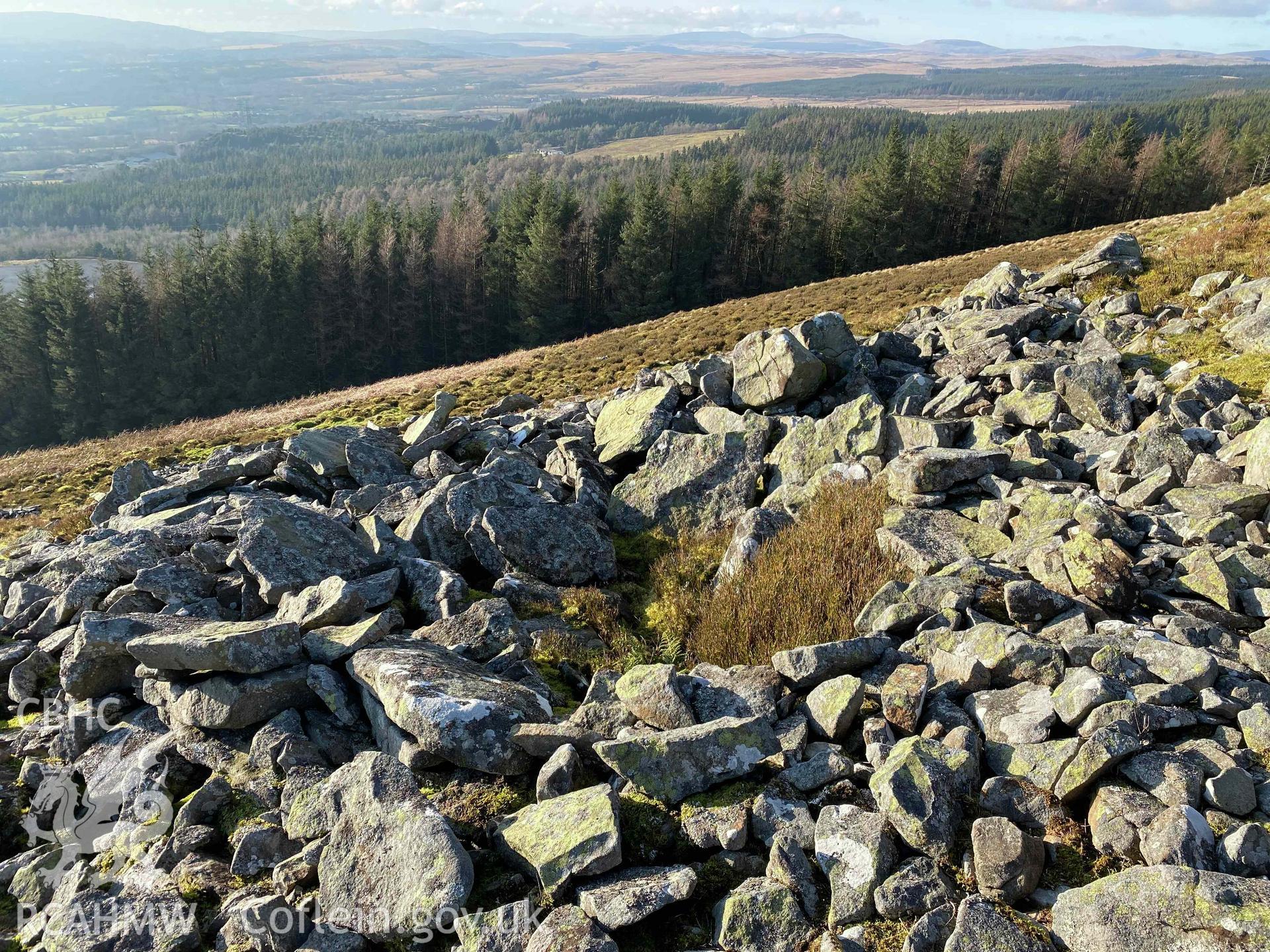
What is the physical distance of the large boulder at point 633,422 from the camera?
502 inches

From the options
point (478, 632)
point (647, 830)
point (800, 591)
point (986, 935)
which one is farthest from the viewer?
point (800, 591)

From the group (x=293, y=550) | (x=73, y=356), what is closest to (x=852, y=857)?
(x=293, y=550)

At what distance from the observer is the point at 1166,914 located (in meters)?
4.03

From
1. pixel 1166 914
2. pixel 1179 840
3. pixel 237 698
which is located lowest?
pixel 237 698

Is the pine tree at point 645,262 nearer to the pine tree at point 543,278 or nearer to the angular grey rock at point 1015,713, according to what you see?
the pine tree at point 543,278

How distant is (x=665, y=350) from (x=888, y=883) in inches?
1324

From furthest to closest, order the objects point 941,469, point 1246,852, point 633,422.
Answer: point 633,422, point 941,469, point 1246,852

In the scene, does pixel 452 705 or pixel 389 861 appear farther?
pixel 452 705

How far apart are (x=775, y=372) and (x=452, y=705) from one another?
874 centimetres

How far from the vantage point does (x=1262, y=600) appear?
6.76m

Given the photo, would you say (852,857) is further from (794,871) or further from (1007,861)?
(1007,861)

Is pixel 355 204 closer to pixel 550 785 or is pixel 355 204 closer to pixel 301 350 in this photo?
pixel 301 350

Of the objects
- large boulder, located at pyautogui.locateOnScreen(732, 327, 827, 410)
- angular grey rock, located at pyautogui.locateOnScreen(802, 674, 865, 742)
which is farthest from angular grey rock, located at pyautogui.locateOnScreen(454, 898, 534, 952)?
large boulder, located at pyautogui.locateOnScreen(732, 327, 827, 410)

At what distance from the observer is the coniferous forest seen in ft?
231
